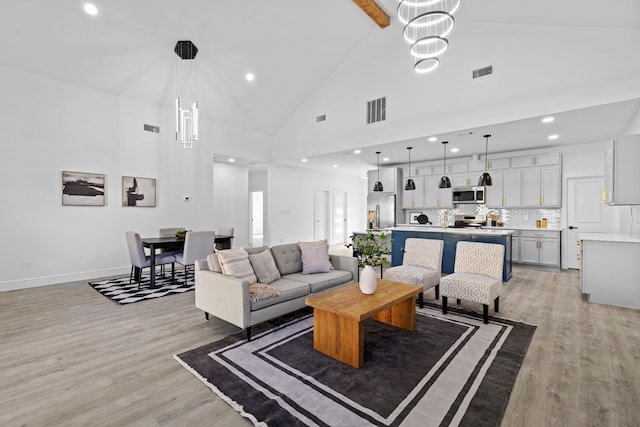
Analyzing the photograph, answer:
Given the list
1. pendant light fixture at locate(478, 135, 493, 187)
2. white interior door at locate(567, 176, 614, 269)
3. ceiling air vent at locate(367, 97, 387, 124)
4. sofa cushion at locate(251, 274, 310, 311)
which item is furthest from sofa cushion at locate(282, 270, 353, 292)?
white interior door at locate(567, 176, 614, 269)

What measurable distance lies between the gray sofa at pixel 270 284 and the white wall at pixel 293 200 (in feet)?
15.4

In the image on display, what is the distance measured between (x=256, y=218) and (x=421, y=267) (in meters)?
6.39

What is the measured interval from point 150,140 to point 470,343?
21.9 feet

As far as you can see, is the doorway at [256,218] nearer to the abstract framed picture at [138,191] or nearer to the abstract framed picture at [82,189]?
the abstract framed picture at [138,191]

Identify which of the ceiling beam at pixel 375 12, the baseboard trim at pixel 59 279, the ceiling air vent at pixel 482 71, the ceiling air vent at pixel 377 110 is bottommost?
the baseboard trim at pixel 59 279

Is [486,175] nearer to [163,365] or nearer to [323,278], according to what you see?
[323,278]

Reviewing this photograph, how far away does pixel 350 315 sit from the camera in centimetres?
241

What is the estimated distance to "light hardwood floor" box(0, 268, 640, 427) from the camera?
74.4 inches

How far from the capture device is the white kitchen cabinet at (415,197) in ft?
27.1

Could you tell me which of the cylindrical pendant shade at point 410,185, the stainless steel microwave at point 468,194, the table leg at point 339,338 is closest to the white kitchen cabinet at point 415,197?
the stainless steel microwave at point 468,194

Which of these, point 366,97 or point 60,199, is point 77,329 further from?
point 366,97

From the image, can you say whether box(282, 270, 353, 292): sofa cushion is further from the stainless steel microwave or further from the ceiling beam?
the stainless steel microwave

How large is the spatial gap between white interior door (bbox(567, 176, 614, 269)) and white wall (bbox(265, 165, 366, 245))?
21.8 feet

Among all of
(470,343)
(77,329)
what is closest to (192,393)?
(77,329)
